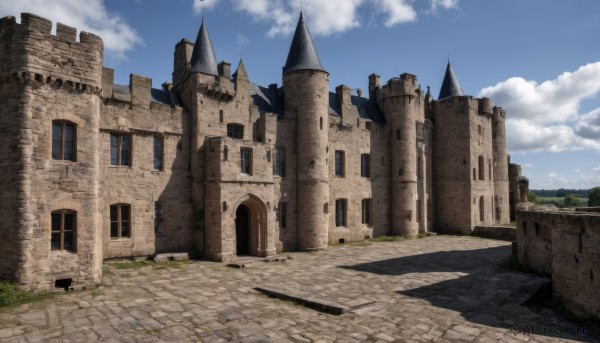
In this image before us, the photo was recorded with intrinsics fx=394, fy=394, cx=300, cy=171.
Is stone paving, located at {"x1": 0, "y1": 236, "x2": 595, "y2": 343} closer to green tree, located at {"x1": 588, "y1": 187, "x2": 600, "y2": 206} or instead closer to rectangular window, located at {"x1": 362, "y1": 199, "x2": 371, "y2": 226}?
rectangular window, located at {"x1": 362, "y1": 199, "x2": 371, "y2": 226}

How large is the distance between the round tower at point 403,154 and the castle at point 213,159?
0.36 feet

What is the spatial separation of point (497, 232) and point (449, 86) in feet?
45.1

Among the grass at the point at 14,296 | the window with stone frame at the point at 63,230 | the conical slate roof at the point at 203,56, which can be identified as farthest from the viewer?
the conical slate roof at the point at 203,56

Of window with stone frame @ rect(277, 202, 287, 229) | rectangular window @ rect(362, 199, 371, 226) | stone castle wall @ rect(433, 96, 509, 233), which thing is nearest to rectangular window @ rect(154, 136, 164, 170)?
window with stone frame @ rect(277, 202, 287, 229)

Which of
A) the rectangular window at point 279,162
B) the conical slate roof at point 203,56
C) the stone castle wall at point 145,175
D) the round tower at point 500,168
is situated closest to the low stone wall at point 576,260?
the rectangular window at point 279,162

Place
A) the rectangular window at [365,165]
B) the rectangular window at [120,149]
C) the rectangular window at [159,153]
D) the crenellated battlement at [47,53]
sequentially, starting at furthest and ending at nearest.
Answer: the rectangular window at [365,165] < the rectangular window at [159,153] < the rectangular window at [120,149] < the crenellated battlement at [47,53]

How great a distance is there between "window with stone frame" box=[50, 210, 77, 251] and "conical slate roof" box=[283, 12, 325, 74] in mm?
15790

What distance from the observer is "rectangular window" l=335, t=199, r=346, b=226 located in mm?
27375

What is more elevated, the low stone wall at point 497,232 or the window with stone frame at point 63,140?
the window with stone frame at point 63,140

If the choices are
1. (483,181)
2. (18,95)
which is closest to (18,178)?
(18,95)

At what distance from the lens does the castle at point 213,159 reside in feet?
44.1

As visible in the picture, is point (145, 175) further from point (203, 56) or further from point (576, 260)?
point (576, 260)

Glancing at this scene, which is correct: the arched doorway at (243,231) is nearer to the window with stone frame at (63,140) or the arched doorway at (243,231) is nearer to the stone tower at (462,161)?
the window with stone frame at (63,140)

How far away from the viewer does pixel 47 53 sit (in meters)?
13.8
